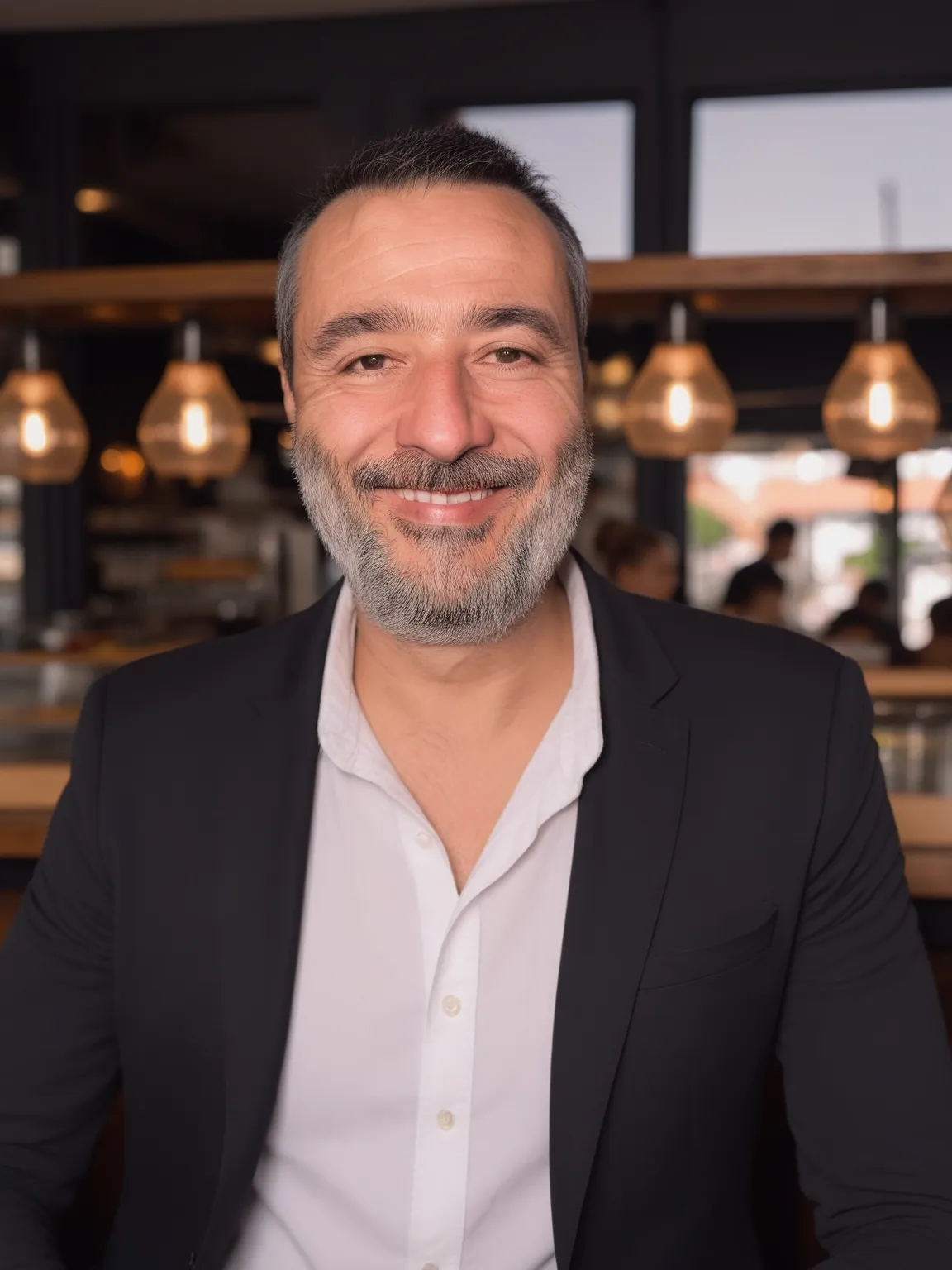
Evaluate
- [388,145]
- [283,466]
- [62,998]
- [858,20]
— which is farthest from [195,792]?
[283,466]

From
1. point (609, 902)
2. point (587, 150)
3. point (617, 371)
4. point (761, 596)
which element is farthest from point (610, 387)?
point (609, 902)

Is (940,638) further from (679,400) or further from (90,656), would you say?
(90,656)

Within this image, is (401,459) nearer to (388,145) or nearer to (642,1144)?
(388,145)

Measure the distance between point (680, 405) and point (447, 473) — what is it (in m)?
1.95

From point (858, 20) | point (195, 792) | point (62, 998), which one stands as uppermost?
point (858, 20)

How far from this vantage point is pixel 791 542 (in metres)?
7.18

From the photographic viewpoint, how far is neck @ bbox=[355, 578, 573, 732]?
1380mm

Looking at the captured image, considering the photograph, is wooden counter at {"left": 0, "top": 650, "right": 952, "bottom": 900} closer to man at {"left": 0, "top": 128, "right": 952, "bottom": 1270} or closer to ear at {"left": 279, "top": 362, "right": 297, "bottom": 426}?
man at {"left": 0, "top": 128, "right": 952, "bottom": 1270}

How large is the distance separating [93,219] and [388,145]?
4988mm

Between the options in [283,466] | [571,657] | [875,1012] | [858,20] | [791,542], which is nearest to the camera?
[875,1012]

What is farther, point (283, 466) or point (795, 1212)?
point (283, 466)

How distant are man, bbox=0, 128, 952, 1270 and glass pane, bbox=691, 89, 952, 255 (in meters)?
4.30

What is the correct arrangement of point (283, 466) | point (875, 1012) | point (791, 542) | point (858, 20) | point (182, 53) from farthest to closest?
point (283, 466)
point (791, 542)
point (182, 53)
point (858, 20)
point (875, 1012)

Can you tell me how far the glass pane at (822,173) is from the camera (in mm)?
5383
